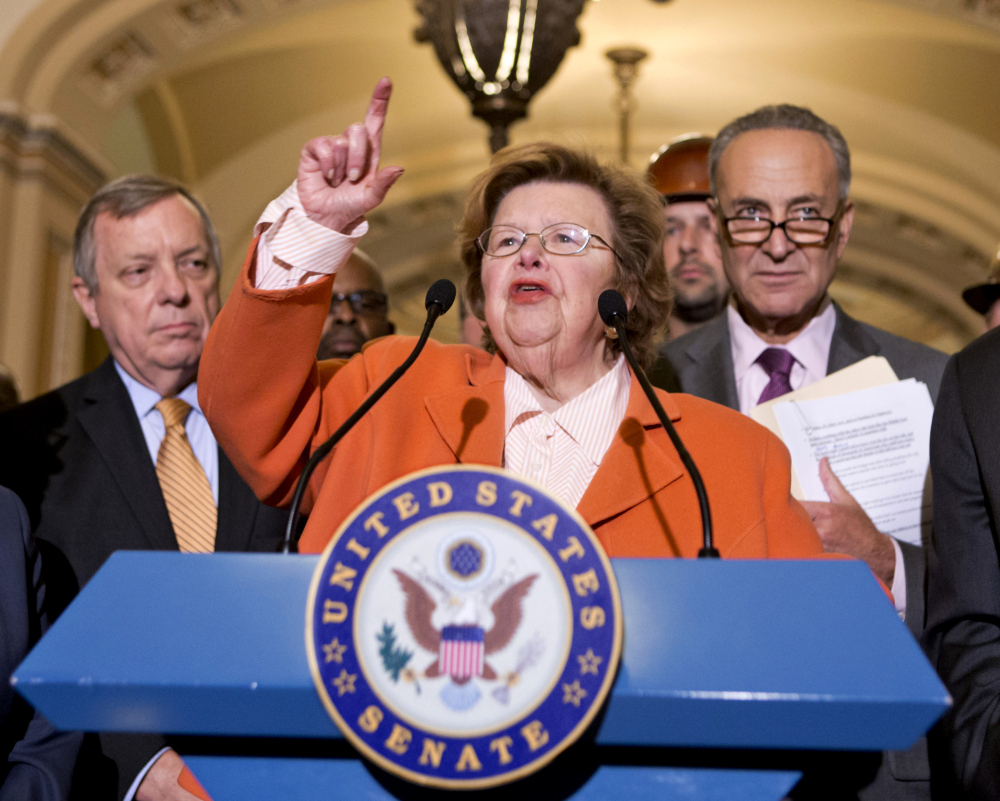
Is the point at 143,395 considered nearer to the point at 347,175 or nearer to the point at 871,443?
the point at 347,175

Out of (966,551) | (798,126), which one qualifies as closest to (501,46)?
(798,126)

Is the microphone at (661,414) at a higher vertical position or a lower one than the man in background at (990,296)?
higher

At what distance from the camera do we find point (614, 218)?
78.1 inches

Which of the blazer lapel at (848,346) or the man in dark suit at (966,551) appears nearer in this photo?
the man in dark suit at (966,551)

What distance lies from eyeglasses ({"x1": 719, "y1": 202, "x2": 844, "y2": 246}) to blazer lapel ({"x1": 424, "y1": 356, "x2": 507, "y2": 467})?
0.94 m

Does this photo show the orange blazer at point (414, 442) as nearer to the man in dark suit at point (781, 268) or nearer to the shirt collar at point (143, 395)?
the man in dark suit at point (781, 268)

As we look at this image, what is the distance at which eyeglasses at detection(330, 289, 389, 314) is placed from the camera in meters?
3.25

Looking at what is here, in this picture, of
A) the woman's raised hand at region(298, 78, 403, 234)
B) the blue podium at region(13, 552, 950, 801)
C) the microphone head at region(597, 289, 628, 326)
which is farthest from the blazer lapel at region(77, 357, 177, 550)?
the blue podium at region(13, 552, 950, 801)

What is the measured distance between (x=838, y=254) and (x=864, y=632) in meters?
1.74

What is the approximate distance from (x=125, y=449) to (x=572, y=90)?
30.7ft

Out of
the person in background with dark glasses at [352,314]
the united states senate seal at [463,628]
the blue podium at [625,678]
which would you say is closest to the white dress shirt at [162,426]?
the person in background with dark glasses at [352,314]

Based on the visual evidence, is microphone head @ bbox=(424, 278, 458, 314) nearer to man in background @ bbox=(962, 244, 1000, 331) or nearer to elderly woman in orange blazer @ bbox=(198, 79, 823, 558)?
elderly woman in orange blazer @ bbox=(198, 79, 823, 558)

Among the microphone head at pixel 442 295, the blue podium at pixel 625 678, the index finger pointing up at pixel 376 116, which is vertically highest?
the index finger pointing up at pixel 376 116

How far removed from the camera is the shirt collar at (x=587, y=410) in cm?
177
